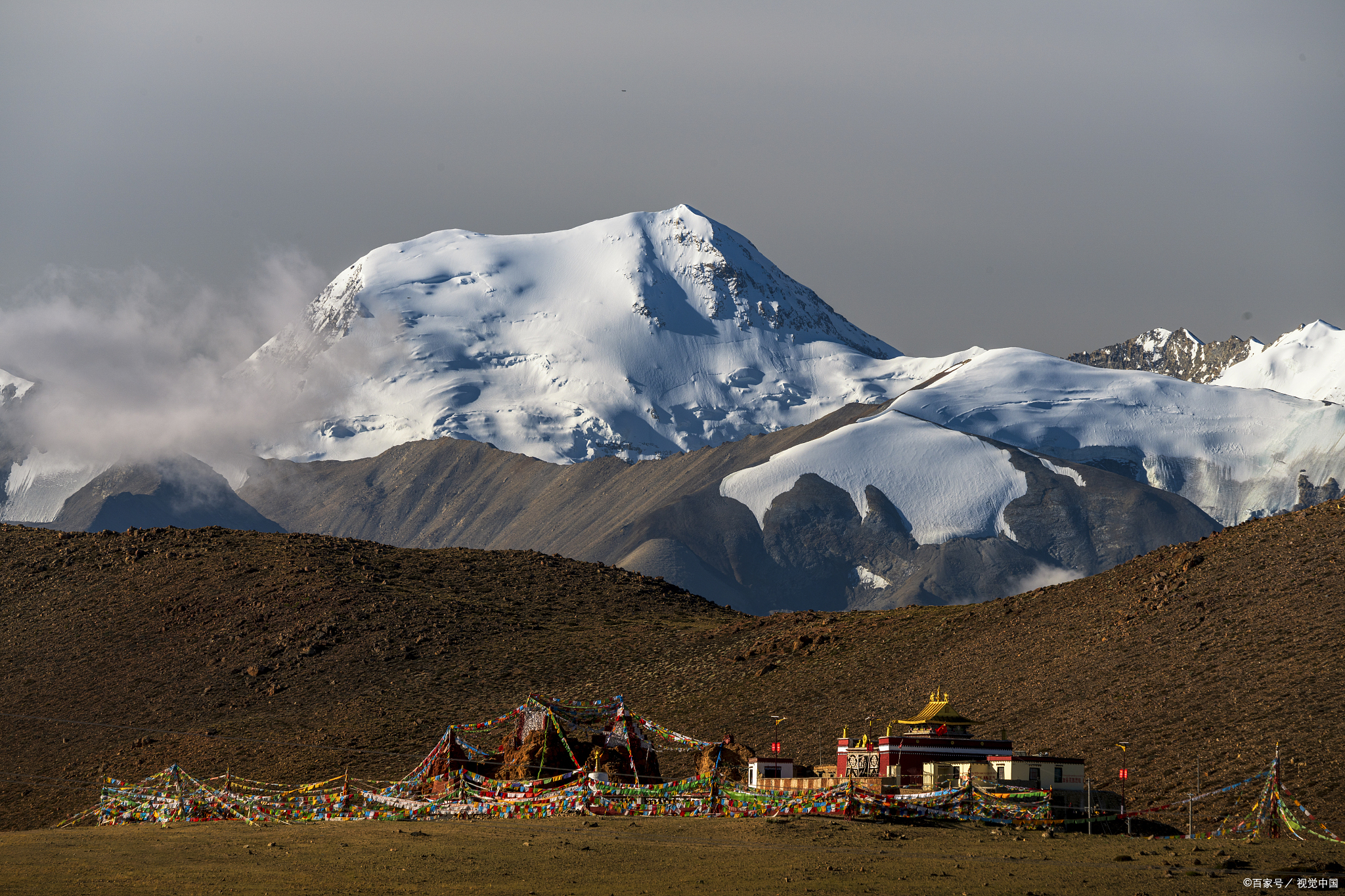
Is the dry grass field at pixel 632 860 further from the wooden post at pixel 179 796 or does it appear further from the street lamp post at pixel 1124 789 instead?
the wooden post at pixel 179 796

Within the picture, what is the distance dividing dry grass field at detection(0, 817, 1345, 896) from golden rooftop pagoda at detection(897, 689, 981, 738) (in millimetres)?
9157

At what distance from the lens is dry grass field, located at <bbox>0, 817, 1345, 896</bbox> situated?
34.4 meters

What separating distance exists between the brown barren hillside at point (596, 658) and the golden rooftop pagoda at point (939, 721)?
501cm

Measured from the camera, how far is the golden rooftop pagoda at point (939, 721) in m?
54.7

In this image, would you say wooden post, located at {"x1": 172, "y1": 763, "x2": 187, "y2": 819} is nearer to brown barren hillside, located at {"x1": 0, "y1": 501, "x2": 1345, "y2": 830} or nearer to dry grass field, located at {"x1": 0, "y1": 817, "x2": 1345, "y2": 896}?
dry grass field, located at {"x1": 0, "y1": 817, "x2": 1345, "y2": 896}

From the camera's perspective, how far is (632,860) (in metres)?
38.0

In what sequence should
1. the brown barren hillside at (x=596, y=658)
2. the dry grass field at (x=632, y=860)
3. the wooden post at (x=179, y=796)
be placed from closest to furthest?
the dry grass field at (x=632, y=860) < the wooden post at (x=179, y=796) < the brown barren hillside at (x=596, y=658)

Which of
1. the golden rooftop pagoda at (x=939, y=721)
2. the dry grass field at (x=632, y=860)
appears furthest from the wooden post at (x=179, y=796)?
the golden rooftop pagoda at (x=939, y=721)

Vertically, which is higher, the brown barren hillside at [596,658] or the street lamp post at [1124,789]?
the brown barren hillside at [596,658]

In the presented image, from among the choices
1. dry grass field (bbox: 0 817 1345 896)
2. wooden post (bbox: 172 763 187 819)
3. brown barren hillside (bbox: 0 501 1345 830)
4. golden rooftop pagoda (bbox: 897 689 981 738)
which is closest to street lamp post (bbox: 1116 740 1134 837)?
brown barren hillside (bbox: 0 501 1345 830)

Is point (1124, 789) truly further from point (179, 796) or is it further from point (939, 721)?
point (179, 796)

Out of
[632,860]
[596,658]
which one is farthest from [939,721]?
[596,658]

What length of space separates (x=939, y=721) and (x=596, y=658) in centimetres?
3012

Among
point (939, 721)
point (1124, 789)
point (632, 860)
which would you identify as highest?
point (939, 721)
